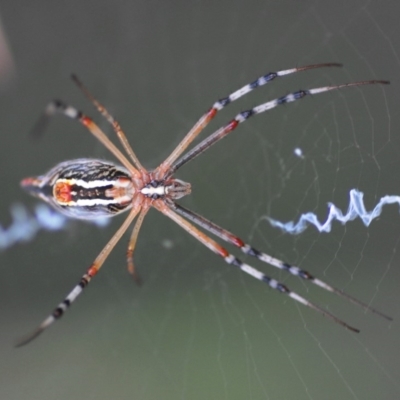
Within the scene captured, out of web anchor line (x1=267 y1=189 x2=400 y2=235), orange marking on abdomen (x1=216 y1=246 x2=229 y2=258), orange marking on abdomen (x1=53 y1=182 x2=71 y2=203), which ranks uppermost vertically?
web anchor line (x1=267 y1=189 x2=400 y2=235)

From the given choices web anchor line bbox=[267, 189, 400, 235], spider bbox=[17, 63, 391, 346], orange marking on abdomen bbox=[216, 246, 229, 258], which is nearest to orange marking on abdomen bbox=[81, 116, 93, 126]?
spider bbox=[17, 63, 391, 346]

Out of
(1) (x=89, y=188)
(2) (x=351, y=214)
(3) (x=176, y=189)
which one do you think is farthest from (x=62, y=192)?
(2) (x=351, y=214)

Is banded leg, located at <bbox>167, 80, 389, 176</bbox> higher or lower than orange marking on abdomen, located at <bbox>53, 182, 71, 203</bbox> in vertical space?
higher

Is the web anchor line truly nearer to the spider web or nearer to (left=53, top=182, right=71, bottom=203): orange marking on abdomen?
the spider web

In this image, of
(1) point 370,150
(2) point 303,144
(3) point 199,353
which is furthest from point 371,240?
(3) point 199,353

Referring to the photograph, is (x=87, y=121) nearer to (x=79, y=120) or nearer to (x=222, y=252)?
(x=79, y=120)
